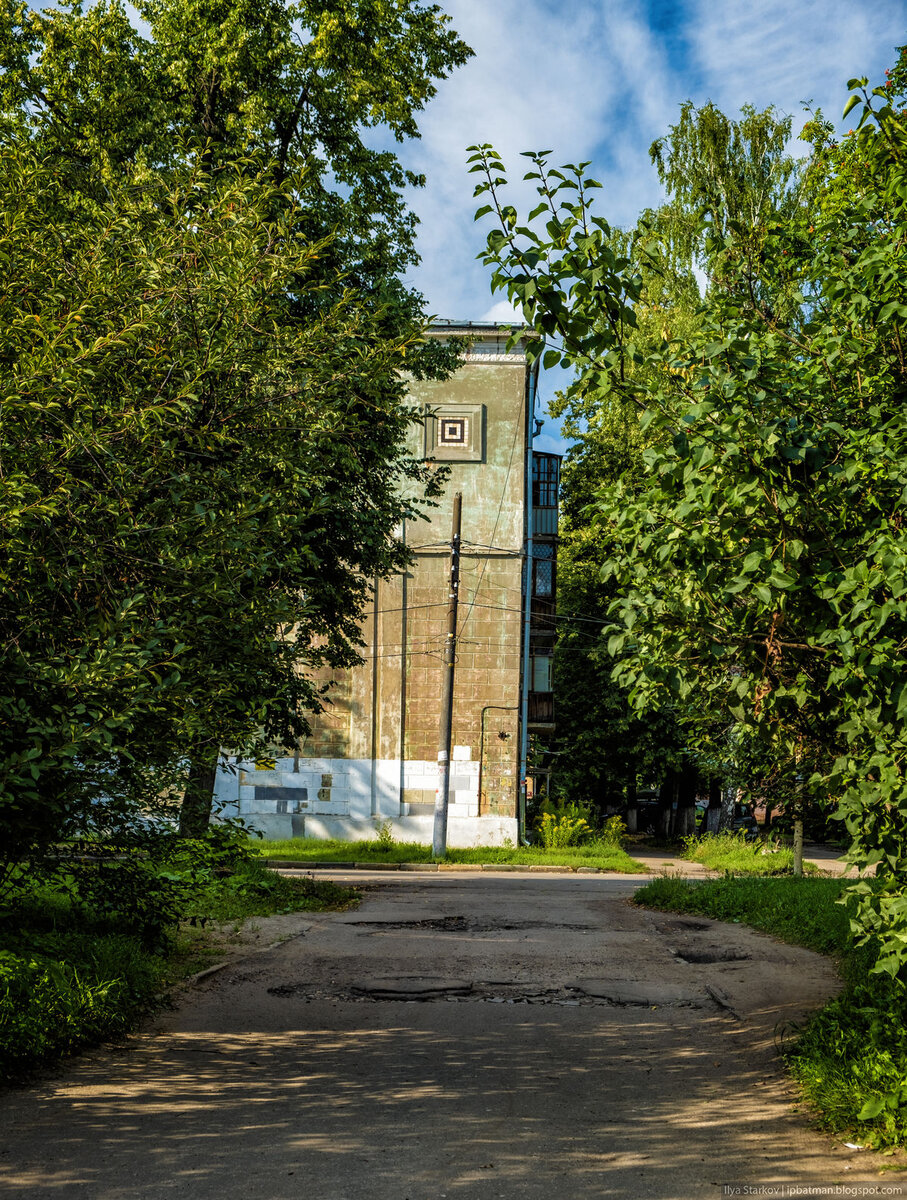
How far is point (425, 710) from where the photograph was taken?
88.9ft

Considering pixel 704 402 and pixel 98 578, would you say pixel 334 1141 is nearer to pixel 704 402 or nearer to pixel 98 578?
pixel 98 578

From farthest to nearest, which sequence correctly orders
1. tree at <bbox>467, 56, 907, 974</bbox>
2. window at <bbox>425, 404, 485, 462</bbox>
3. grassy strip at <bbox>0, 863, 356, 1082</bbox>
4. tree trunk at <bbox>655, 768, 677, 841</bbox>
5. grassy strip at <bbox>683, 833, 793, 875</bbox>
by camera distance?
tree trunk at <bbox>655, 768, 677, 841</bbox> → window at <bbox>425, 404, 485, 462</bbox> → grassy strip at <bbox>683, 833, 793, 875</bbox> → grassy strip at <bbox>0, 863, 356, 1082</bbox> → tree at <bbox>467, 56, 907, 974</bbox>

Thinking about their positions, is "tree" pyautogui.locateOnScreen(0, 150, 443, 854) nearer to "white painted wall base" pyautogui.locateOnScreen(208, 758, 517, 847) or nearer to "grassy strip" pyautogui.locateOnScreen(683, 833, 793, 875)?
"grassy strip" pyautogui.locateOnScreen(683, 833, 793, 875)

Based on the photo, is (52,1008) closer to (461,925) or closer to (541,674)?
(461,925)

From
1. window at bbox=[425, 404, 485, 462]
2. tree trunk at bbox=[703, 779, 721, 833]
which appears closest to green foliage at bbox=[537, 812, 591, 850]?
tree trunk at bbox=[703, 779, 721, 833]

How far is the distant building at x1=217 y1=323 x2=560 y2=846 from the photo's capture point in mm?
26891

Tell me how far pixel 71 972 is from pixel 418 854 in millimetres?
17127

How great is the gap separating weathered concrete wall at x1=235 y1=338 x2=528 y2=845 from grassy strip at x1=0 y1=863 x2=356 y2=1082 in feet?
53.8

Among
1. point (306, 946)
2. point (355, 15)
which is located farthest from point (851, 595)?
point (355, 15)

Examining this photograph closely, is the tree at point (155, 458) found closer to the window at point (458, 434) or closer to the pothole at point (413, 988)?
the pothole at point (413, 988)

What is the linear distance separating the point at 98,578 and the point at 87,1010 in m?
3.12

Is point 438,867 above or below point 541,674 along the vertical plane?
below

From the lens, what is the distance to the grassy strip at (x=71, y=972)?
5.78 meters

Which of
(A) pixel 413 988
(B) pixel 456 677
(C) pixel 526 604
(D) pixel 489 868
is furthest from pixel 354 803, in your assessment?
(A) pixel 413 988
